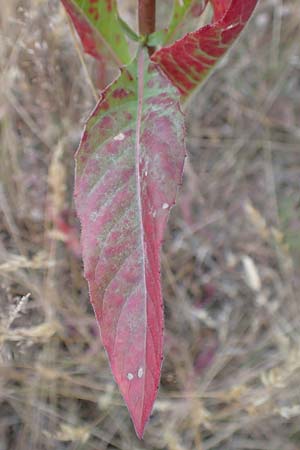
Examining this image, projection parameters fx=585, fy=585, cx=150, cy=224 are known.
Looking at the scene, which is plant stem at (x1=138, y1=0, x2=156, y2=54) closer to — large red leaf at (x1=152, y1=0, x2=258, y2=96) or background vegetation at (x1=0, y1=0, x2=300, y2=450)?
large red leaf at (x1=152, y1=0, x2=258, y2=96)

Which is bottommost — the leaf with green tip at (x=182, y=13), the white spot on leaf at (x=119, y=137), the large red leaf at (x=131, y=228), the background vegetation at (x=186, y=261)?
the background vegetation at (x=186, y=261)

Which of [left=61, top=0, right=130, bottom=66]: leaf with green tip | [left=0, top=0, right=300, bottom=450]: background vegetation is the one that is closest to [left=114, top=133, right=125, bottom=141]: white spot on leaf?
[left=61, top=0, right=130, bottom=66]: leaf with green tip

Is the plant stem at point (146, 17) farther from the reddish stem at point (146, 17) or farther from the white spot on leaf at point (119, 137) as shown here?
the white spot on leaf at point (119, 137)

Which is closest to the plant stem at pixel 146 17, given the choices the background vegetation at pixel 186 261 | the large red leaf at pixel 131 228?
the large red leaf at pixel 131 228

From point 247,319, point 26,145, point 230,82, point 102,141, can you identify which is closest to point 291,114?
point 230,82

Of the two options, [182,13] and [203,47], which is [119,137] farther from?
[182,13]

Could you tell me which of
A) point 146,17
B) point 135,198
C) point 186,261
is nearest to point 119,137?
point 135,198
